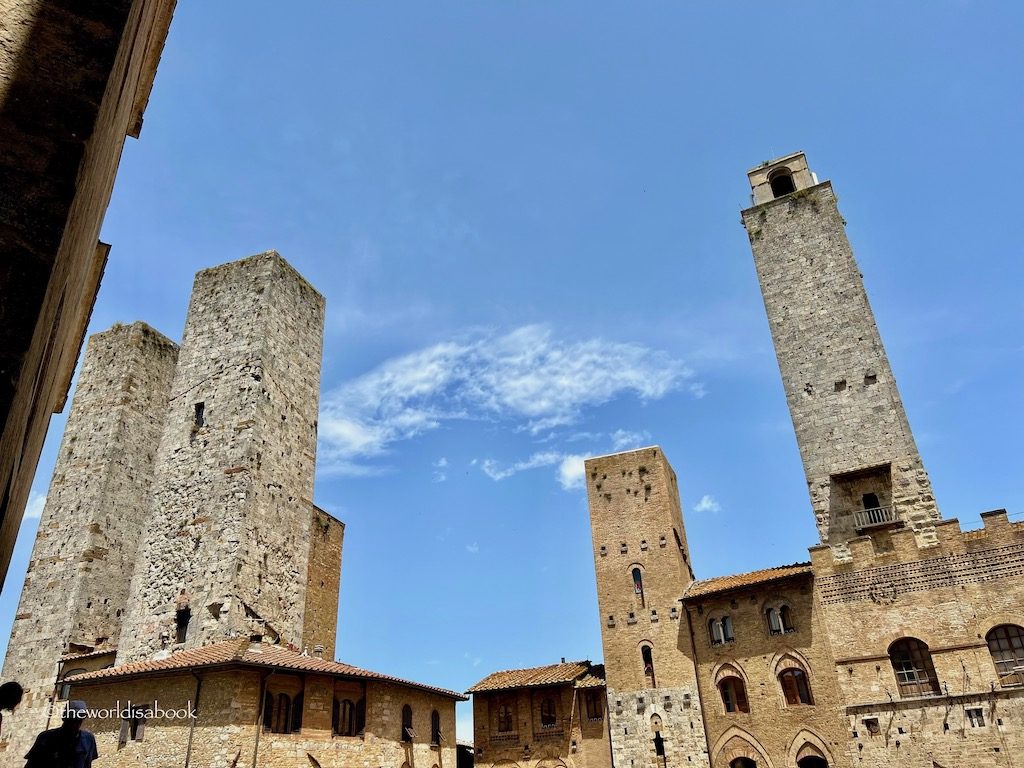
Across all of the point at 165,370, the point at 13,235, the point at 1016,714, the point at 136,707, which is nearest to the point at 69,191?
the point at 13,235

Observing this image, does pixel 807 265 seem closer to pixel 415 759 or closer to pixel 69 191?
pixel 415 759

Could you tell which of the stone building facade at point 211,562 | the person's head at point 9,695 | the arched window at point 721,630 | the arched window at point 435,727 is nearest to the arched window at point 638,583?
the arched window at point 721,630

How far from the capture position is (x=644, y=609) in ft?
88.4

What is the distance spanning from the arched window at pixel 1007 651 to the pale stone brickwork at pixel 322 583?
2021 cm

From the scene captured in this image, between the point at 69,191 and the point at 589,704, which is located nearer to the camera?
the point at 69,191

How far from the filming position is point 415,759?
2012 centimetres

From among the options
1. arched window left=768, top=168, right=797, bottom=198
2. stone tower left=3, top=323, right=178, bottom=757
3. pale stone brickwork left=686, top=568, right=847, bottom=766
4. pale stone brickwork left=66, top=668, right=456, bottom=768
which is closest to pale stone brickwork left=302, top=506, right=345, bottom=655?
pale stone brickwork left=66, top=668, right=456, bottom=768

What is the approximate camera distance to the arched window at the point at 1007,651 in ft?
64.8

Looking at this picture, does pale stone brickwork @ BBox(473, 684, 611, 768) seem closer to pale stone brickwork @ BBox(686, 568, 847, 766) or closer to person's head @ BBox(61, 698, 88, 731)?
pale stone brickwork @ BBox(686, 568, 847, 766)

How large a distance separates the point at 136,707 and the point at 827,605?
67.4ft

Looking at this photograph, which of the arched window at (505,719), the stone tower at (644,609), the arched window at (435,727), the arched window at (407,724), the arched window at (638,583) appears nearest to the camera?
the arched window at (407,724)

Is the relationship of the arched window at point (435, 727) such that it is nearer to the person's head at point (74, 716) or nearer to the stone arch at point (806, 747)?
the stone arch at point (806, 747)

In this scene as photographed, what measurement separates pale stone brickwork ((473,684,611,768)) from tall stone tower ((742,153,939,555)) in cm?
1126

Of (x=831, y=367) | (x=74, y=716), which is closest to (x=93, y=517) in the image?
(x=74, y=716)
